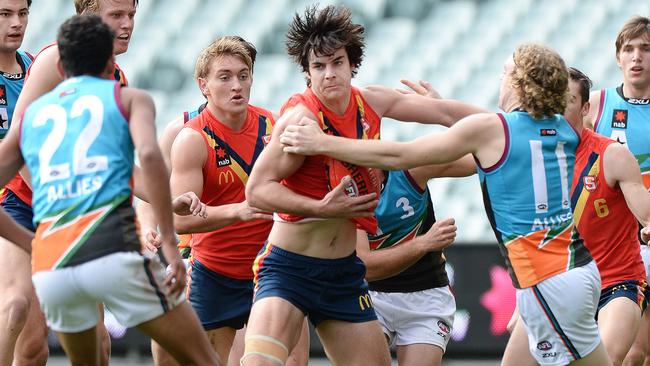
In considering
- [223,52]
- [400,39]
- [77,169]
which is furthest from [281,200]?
[400,39]

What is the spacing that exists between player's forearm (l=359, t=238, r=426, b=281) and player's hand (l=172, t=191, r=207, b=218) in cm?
119

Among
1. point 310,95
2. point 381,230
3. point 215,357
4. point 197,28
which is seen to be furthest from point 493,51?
point 215,357

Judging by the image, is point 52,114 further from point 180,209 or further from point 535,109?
point 535,109

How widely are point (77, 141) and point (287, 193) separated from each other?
1350 mm

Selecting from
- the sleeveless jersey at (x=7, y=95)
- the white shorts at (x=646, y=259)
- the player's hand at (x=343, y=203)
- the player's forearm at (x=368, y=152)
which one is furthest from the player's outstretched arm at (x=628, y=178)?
the sleeveless jersey at (x=7, y=95)

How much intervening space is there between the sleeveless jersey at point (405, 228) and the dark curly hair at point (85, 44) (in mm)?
2514

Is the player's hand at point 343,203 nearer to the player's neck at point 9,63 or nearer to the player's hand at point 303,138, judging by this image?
the player's hand at point 303,138

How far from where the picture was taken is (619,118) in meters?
8.77

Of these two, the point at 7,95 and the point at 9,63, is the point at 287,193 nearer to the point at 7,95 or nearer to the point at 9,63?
the point at 7,95

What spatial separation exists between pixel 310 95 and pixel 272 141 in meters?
0.40

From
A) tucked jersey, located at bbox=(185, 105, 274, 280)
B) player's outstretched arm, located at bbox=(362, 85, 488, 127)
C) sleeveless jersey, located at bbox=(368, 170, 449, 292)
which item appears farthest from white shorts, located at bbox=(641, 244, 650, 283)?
tucked jersey, located at bbox=(185, 105, 274, 280)

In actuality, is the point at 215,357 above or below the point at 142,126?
below

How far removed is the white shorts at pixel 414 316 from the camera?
25.3 feet

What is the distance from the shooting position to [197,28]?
1653 cm
